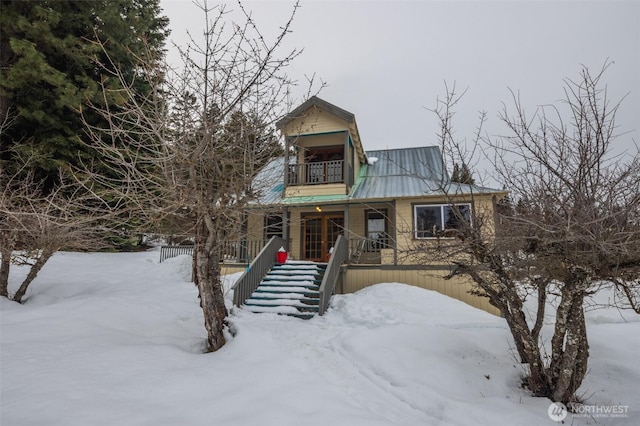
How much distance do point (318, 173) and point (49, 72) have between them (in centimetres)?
1074

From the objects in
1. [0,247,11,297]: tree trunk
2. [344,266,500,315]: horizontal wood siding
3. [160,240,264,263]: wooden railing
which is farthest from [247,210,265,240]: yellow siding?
[0,247,11,297]: tree trunk

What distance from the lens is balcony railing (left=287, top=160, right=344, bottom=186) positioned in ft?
41.1

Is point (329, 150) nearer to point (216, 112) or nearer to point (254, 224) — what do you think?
point (254, 224)

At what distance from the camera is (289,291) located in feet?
28.4

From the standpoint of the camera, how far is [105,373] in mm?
3496

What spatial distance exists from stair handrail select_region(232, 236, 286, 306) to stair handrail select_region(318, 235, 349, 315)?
197 centimetres

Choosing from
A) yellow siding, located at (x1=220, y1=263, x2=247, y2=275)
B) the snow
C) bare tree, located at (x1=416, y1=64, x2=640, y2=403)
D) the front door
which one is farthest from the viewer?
the front door

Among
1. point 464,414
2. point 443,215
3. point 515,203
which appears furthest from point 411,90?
point 464,414

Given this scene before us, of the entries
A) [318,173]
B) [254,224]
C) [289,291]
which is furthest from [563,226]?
[318,173]

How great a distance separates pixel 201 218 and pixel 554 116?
5.54 metres

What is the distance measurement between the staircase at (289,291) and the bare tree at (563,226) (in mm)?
4436

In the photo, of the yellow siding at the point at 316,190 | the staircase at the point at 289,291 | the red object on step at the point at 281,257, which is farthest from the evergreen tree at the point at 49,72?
the staircase at the point at 289,291

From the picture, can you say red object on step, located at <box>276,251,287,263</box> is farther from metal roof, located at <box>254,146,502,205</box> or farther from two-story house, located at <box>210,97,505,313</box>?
metal roof, located at <box>254,146,502,205</box>

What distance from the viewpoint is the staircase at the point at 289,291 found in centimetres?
781
